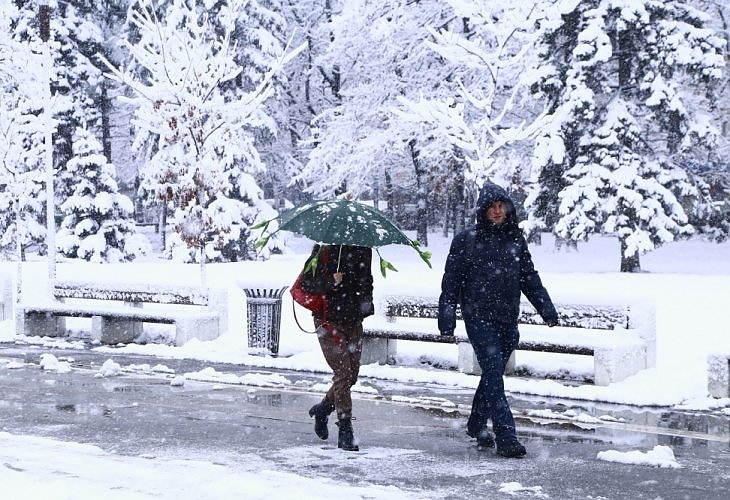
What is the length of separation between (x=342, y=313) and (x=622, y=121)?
21762 mm

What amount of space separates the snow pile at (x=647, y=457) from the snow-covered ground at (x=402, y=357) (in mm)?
11

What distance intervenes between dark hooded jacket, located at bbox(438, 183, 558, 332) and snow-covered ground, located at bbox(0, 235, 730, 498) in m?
1.39

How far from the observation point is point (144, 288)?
17500 mm

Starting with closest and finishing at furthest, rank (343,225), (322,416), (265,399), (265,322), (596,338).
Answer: (343,225) < (322,416) < (265,399) < (596,338) < (265,322)

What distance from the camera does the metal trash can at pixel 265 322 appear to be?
15312 mm

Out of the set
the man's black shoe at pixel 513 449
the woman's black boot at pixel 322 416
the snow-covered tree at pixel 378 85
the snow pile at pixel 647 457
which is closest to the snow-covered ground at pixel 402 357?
the snow pile at pixel 647 457

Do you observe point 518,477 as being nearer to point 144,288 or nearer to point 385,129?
point 144,288

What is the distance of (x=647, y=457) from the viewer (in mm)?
8172

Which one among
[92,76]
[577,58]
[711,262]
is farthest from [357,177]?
[92,76]

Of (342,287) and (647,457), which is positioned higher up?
(342,287)

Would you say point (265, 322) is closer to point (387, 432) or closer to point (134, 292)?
point (134, 292)

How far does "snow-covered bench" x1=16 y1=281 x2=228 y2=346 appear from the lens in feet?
55.1

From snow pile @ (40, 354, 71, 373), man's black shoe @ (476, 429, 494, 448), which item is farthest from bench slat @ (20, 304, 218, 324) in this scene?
man's black shoe @ (476, 429, 494, 448)

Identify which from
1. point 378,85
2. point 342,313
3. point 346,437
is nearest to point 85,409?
point 346,437
